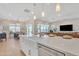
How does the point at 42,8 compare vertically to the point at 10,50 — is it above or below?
above

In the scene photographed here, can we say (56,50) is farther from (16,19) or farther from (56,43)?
(16,19)

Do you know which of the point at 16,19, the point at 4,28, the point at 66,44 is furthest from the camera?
the point at 4,28

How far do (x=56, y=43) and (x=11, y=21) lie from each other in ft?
44.5

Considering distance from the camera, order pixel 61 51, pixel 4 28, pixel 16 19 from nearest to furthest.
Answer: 1. pixel 61 51
2. pixel 16 19
3. pixel 4 28

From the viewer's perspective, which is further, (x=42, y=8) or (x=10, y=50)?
(x=42, y=8)

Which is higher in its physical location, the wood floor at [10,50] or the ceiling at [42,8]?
the ceiling at [42,8]

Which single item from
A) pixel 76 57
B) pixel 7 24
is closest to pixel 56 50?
pixel 76 57

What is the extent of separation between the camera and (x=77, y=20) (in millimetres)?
10422

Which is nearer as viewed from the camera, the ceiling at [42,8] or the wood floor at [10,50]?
the wood floor at [10,50]

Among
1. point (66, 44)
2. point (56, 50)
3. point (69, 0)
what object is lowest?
point (56, 50)

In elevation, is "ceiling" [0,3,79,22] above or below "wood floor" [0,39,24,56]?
above

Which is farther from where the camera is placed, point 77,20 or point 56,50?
point 77,20

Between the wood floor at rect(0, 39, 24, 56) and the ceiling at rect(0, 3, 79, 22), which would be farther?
the ceiling at rect(0, 3, 79, 22)

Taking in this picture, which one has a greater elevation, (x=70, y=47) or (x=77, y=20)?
(x=77, y=20)
